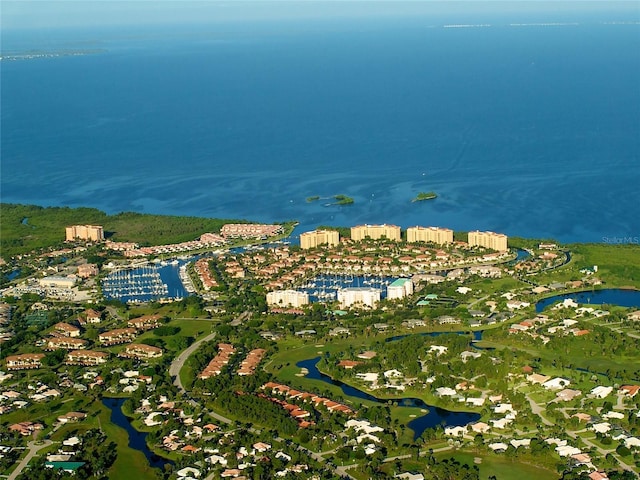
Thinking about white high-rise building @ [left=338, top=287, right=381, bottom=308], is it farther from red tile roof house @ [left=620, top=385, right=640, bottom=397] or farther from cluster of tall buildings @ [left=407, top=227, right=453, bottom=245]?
red tile roof house @ [left=620, top=385, right=640, bottom=397]

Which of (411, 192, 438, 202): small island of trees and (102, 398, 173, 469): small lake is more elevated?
(102, 398, 173, 469): small lake

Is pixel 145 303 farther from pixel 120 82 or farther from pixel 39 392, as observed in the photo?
pixel 120 82

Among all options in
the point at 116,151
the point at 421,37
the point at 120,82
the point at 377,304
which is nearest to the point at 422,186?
the point at 377,304

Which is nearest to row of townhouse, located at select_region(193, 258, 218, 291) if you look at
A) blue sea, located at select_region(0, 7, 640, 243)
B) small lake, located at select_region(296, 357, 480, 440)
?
blue sea, located at select_region(0, 7, 640, 243)

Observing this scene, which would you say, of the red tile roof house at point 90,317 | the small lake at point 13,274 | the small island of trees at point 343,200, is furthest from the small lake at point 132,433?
the small island of trees at point 343,200

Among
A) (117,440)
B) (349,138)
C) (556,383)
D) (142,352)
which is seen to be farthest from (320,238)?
(349,138)

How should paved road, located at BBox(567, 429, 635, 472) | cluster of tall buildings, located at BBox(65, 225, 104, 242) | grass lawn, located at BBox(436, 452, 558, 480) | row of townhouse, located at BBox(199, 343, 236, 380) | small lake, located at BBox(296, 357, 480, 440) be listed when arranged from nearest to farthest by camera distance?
grass lawn, located at BBox(436, 452, 558, 480) → paved road, located at BBox(567, 429, 635, 472) → small lake, located at BBox(296, 357, 480, 440) → row of townhouse, located at BBox(199, 343, 236, 380) → cluster of tall buildings, located at BBox(65, 225, 104, 242)

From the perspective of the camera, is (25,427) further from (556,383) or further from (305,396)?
(556,383)
